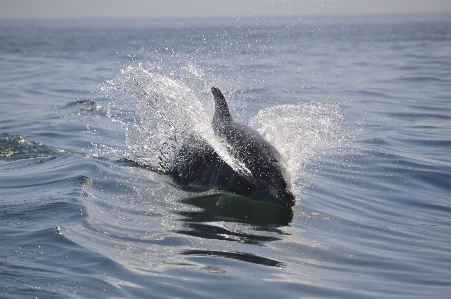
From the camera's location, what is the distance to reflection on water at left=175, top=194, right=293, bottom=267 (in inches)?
274

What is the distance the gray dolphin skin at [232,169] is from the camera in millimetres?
8516

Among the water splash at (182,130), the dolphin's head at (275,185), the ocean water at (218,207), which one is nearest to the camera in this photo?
the ocean water at (218,207)

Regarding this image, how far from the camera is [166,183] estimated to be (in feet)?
32.0

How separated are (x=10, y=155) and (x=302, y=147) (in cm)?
537

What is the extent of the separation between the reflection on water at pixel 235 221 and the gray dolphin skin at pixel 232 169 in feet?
0.47

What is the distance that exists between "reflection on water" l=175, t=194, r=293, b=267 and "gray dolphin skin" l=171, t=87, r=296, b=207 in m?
0.14

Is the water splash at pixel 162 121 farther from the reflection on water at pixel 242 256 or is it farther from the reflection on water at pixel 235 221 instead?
the reflection on water at pixel 242 256

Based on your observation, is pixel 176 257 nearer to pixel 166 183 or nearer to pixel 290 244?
pixel 290 244

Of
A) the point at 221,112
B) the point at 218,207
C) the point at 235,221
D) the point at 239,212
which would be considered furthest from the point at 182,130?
the point at 235,221

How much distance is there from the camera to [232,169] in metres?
8.92

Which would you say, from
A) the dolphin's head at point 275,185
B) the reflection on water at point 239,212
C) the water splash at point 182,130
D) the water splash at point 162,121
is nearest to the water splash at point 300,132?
the water splash at point 182,130

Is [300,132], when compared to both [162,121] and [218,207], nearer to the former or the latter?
[162,121]

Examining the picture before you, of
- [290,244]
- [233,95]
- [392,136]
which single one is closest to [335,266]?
[290,244]

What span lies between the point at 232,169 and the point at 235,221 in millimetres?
989
